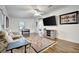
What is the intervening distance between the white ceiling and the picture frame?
0.76ft

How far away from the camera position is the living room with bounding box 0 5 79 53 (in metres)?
2.07

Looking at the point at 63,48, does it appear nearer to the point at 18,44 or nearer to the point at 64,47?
the point at 64,47

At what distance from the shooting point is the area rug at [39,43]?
7.00 ft

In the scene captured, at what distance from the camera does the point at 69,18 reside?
215cm

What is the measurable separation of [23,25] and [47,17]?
59 cm

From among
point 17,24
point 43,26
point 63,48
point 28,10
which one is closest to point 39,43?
point 43,26

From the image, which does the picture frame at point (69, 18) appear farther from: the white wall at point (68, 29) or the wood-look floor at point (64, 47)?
the wood-look floor at point (64, 47)

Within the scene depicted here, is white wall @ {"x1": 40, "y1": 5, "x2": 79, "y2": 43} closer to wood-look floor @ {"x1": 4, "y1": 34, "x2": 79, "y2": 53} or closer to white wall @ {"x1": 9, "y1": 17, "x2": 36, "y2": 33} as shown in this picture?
wood-look floor @ {"x1": 4, "y1": 34, "x2": 79, "y2": 53}

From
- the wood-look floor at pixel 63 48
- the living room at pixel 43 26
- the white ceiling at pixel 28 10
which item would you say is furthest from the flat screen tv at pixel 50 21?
the wood-look floor at pixel 63 48

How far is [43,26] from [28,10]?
1.69 ft

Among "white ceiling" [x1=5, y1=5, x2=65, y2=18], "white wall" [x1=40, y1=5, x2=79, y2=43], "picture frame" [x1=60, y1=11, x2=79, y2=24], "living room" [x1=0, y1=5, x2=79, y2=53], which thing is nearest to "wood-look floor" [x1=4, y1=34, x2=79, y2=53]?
"living room" [x1=0, y1=5, x2=79, y2=53]

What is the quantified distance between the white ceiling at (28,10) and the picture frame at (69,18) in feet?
0.76
